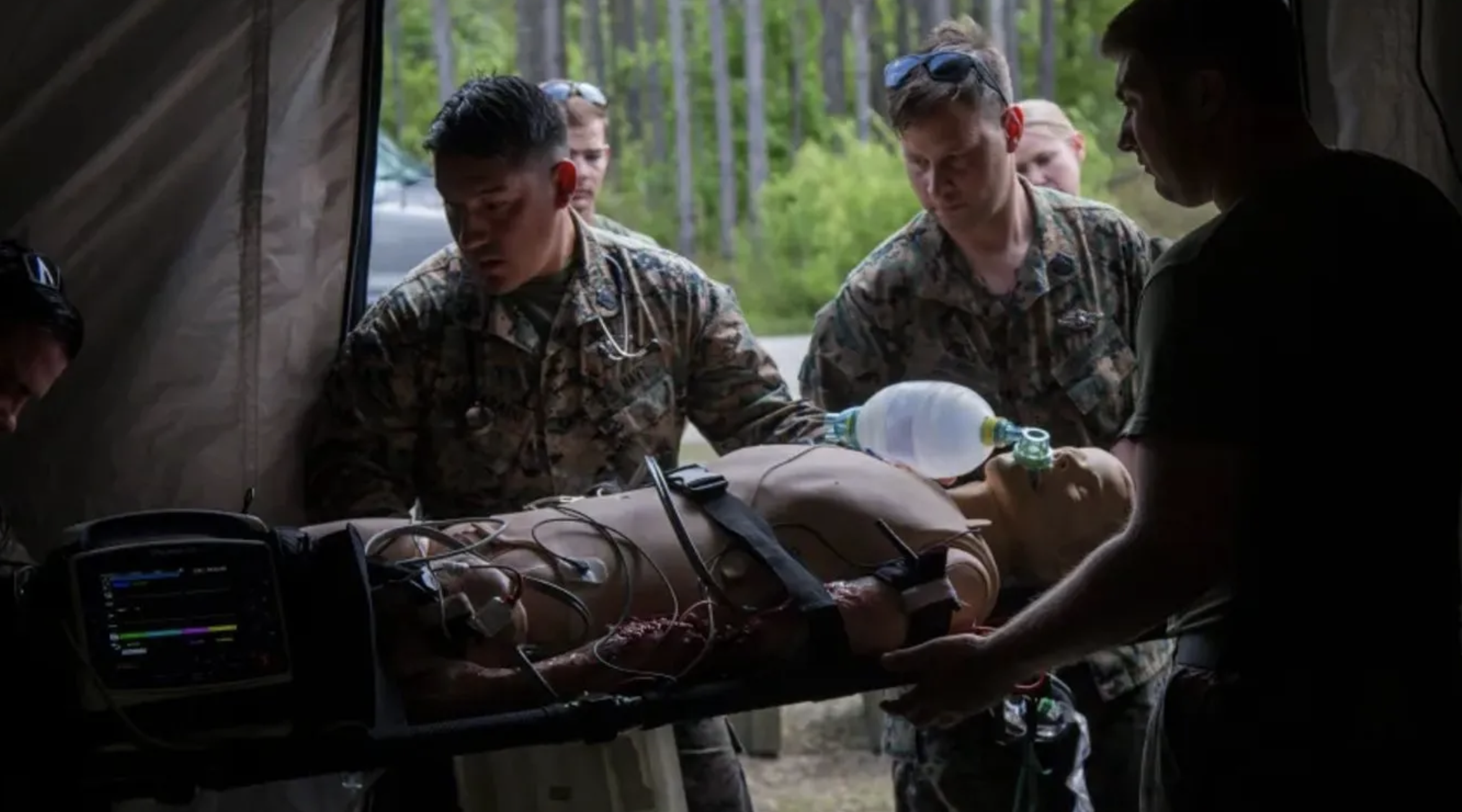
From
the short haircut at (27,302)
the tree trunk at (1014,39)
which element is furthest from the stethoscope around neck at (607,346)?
the tree trunk at (1014,39)

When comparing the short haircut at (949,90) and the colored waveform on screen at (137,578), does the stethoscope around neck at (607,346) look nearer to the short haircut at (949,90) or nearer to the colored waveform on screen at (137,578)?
the short haircut at (949,90)

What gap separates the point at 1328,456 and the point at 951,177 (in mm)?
1169

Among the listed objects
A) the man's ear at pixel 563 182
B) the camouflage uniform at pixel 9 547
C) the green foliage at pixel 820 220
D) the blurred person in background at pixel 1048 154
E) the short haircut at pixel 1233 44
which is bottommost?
the green foliage at pixel 820 220

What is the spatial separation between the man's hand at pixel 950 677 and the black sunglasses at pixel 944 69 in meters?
1.11

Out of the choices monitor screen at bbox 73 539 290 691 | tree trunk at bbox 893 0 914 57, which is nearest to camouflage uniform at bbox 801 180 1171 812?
monitor screen at bbox 73 539 290 691

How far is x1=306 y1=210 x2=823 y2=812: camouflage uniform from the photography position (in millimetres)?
2535

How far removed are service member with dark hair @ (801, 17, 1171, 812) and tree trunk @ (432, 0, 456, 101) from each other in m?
2.16

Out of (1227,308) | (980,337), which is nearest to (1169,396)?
(1227,308)

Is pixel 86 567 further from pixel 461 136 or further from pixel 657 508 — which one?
pixel 461 136

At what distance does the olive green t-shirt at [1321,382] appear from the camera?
1597 millimetres

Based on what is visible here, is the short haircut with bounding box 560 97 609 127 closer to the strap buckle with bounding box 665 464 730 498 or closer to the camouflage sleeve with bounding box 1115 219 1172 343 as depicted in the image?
the camouflage sleeve with bounding box 1115 219 1172 343

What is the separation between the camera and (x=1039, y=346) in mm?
2689

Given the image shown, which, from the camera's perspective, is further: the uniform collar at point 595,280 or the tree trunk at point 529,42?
the tree trunk at point 529,42

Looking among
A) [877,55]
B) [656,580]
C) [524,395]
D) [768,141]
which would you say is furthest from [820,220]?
[656,580]
